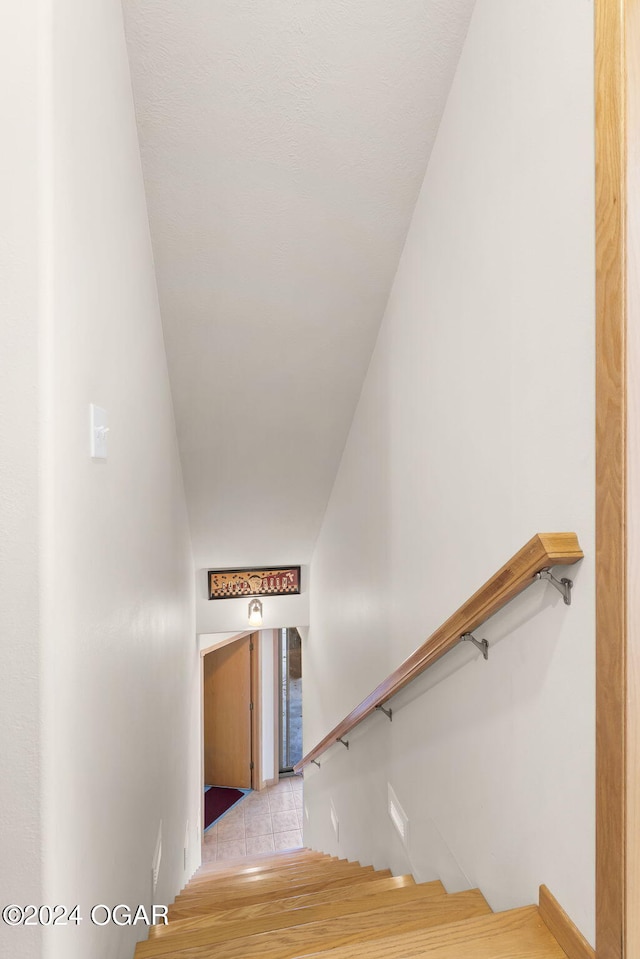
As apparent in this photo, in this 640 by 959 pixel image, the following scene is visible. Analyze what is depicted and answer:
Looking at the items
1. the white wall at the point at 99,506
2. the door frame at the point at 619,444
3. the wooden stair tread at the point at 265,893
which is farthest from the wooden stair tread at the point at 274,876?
the door frame at the point at 619,444

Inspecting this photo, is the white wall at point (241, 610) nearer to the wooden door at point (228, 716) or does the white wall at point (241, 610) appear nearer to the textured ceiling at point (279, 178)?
the wooden door at point (228, 716)

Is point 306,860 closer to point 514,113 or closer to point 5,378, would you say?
point 5,378

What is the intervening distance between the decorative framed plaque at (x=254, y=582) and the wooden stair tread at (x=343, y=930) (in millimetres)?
3564

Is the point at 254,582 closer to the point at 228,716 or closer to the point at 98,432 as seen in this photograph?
the point at 228,716

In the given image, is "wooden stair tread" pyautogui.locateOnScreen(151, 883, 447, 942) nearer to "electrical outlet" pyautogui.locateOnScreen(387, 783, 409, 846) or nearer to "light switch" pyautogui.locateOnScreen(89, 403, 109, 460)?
"electrical outlet" pyautogui.locateOnScreen(387, 783, 409, 846)

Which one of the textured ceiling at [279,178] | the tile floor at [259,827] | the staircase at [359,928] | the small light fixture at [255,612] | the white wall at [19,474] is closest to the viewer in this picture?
the white wall at [19,474]

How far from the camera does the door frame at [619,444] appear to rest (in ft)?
2.97

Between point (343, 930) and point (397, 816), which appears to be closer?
point (343, 930)

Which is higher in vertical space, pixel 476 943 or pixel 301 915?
pixel 476 943

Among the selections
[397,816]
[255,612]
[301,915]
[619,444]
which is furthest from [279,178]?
[255,612]

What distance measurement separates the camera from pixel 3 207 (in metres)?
0.76

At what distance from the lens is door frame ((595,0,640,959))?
904mm

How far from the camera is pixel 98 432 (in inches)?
42.9

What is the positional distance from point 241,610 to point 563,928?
437 cm
